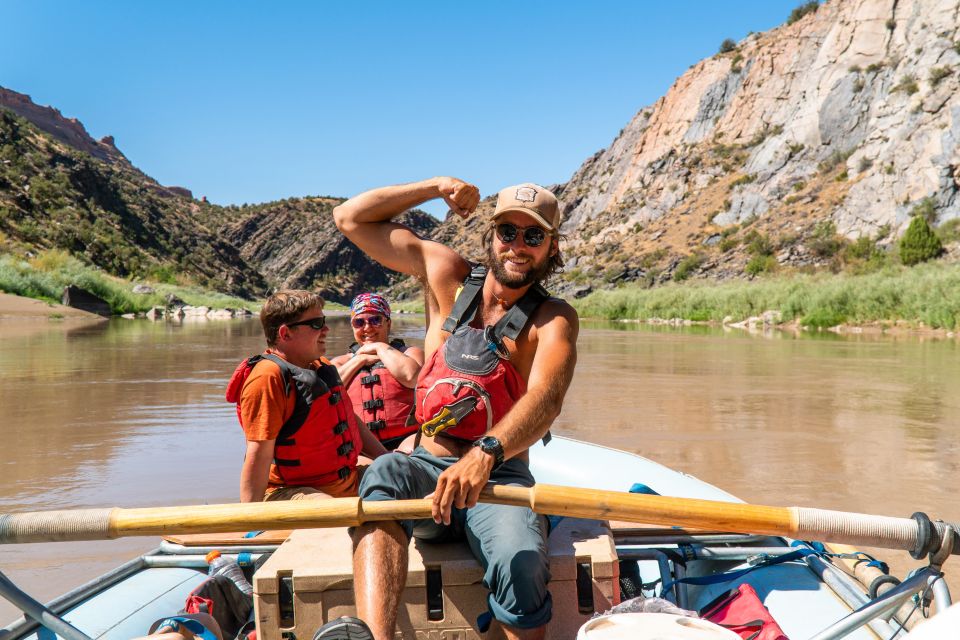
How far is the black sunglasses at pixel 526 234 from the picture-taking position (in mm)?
2531

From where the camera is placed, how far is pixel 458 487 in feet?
6.33

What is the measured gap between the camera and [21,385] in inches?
394

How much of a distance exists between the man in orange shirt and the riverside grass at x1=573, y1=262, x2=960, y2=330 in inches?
792

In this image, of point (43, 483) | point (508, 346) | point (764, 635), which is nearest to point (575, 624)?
point (764, 635)

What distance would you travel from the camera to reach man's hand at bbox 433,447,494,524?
1.92 metres

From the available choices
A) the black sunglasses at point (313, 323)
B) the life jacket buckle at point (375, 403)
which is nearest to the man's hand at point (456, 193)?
the black sunglasses at point (313, 323)

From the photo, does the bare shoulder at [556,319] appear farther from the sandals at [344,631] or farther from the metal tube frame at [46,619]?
the metal tube frame at [46,619]

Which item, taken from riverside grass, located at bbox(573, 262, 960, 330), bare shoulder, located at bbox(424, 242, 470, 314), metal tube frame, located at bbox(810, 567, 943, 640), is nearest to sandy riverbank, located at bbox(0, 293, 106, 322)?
riverside grass, located at bbox(573, 262, 960, 330)

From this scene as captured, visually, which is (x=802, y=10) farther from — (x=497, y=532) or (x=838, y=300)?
(x=497, y=532)

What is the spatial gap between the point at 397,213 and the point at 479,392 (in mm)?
849

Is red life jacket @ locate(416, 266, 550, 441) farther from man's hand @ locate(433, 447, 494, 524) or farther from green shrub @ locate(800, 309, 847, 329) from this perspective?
green shrub @ locate(800, 309, 847, 329)

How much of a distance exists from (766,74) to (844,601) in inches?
2522

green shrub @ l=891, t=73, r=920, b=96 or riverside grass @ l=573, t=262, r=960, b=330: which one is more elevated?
green shrub @ l=891, t=73, r=920, b=96

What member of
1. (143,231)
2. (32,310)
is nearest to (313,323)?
(32,310)
